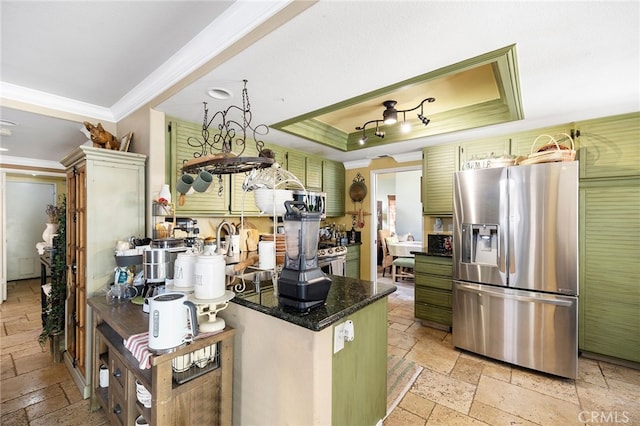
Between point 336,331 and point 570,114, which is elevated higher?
point 570,114

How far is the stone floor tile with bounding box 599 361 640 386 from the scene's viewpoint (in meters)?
2.46

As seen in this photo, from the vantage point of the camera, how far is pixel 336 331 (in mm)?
1413

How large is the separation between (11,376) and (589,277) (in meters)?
5.55

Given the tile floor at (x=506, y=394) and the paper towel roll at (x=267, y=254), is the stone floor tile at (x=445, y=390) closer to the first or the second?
the tile floor at (x=506, y=394)

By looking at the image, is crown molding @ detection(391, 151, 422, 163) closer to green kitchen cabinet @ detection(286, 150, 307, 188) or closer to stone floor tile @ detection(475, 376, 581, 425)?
green kitchen cabinet @ detection(286, 150, 307, 188)

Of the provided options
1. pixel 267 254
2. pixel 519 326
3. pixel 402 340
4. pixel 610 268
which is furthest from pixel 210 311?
pixel 610 268

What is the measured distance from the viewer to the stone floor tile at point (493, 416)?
6.36 feet

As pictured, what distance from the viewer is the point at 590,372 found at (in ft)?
8.47

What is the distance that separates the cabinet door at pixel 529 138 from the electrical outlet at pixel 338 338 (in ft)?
9.95

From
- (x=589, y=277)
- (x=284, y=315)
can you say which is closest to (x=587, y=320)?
(x=589, y=277)

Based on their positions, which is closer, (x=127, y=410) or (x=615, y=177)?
(x=127, y=410)

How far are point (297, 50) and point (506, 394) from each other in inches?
117

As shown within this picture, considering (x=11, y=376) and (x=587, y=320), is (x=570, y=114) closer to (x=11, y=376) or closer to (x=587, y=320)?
(x=587, y=320)

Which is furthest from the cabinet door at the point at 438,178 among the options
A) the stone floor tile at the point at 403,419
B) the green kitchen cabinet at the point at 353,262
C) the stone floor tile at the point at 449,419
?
the stone floor tile at the point at 403,419
